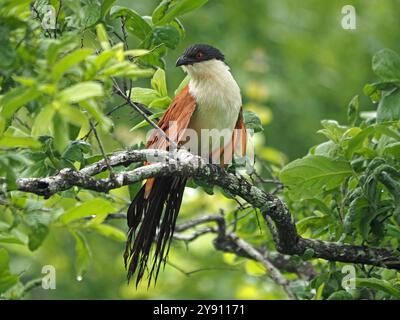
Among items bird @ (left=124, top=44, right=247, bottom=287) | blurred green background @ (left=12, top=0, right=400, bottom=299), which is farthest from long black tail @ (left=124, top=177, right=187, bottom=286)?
blurred green background @ (left=12, top=0, right=400, bottom=299)

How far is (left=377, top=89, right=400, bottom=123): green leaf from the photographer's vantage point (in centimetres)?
337

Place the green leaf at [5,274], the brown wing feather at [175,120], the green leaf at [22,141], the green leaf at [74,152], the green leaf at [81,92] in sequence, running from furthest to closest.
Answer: the brown wing feather at [175,120]
the green leaf at [74,152]
the green leaf at [5,274]
the green leaf at [22,141]
the green leaf at [81,92]

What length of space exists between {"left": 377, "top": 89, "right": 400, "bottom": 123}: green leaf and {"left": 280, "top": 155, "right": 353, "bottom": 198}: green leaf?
0.28 metres

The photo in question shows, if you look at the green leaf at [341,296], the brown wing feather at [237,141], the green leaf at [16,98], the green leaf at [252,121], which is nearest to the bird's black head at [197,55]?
the brown wing feather at [237,141]

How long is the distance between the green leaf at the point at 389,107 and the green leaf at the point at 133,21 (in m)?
1.11

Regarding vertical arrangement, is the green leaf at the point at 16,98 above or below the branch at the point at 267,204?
below

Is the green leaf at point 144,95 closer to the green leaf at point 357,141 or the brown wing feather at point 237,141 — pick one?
the brown wing feather at point 237,141

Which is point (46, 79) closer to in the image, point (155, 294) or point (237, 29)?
point (155, 294)

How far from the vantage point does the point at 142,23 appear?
10.2 feet

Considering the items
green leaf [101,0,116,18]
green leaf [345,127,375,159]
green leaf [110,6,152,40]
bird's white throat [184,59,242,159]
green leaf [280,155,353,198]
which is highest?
bird's white throat [184,59,242,159]

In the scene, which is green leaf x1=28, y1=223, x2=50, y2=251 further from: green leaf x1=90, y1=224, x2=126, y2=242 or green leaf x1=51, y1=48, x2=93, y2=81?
green leaf x1=90, y1=224, x2=126, y2=242

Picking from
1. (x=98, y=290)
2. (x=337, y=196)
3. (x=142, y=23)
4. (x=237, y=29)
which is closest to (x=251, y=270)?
(x=337, y=196)

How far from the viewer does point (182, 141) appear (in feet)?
12.8

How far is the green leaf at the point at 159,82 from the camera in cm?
334
